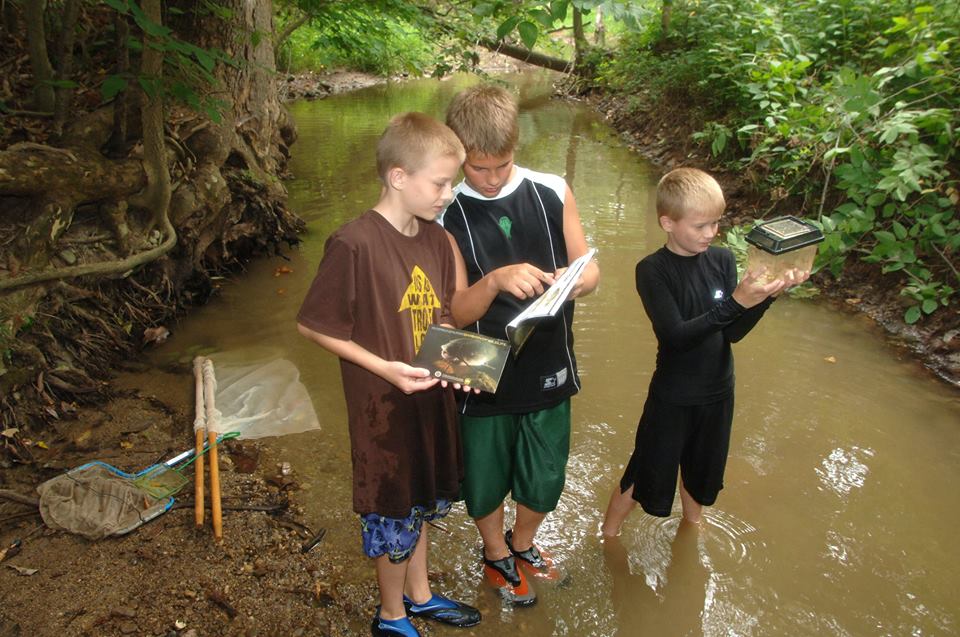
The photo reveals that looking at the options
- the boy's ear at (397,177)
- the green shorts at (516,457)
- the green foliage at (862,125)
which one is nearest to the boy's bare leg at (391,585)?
the green shorts at (516,457)

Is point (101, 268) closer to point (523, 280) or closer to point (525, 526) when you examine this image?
point (525, 526)

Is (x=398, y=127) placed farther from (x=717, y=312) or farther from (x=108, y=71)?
(x=108, y=71)

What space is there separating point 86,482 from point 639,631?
241cm

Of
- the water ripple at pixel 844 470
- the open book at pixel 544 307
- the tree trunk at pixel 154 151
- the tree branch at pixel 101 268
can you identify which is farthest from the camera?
the tree trunk at pixel 154 151

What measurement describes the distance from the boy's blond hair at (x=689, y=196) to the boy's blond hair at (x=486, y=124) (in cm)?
61

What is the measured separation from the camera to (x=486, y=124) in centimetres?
214

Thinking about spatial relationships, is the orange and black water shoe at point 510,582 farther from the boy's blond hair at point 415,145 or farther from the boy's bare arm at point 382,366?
the boy's blond hair at point 415,145

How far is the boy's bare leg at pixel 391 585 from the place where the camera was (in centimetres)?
234

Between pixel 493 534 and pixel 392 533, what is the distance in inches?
23.1

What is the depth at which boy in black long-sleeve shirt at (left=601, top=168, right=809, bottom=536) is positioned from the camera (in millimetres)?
2352

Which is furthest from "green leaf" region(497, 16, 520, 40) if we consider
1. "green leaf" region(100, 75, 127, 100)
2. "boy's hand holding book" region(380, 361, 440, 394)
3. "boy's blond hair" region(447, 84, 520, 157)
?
"green leaf" region(100, 75, 127, 100)

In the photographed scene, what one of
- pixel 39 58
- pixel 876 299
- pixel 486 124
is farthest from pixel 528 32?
pixel 876 299

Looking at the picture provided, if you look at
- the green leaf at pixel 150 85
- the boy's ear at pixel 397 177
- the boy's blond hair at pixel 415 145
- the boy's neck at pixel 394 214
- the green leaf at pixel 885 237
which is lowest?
the green leaf at pixel 885 237

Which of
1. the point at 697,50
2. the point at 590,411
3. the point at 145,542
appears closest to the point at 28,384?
the point at 145,542
